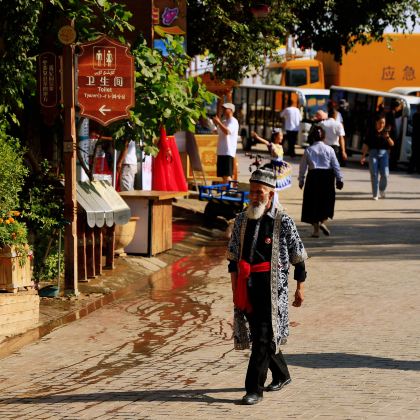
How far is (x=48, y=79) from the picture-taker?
1335cm

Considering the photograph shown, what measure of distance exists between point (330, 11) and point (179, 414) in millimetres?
16968

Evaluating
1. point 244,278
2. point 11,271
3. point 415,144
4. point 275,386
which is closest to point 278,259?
point 244,278

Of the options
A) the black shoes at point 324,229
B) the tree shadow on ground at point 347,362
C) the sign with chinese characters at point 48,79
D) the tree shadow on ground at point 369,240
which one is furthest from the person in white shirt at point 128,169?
the tree shadow on ground at point 347,362

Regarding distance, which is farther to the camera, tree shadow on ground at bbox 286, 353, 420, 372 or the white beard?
tree shadow on ground at bbox 286, 353, 420, 372

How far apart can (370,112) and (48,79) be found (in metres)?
25.0

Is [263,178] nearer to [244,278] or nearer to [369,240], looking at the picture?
[244,278]

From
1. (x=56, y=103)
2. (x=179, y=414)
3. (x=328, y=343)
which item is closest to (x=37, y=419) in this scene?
(x=179, y=414)

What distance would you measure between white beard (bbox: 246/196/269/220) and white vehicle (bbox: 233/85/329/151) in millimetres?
32699

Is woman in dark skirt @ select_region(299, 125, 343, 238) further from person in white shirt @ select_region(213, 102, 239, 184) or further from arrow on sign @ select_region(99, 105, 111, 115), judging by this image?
arrow on sign @ select_region(99, 105, 111, 115)

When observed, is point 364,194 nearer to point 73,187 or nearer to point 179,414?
point 73,187

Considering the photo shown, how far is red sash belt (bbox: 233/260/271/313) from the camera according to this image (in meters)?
8.44

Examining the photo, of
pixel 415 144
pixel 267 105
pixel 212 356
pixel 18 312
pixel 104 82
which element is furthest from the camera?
pixel 267 105

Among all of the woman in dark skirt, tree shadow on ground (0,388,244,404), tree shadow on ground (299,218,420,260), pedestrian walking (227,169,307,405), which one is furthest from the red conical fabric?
pedestrian walking (227,169,307,405)

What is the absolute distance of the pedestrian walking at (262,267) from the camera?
843 centimetres
